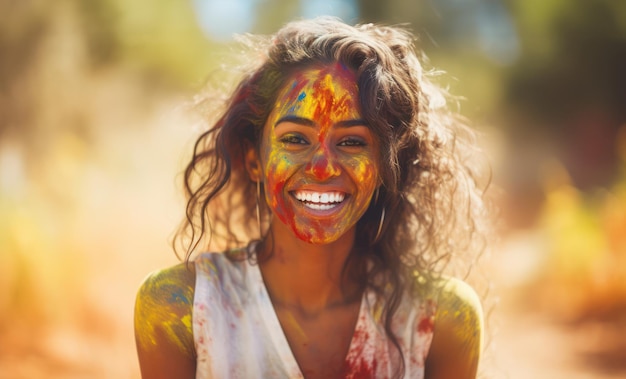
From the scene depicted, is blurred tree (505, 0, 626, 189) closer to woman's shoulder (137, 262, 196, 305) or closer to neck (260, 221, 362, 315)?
neck (260, 221, 362, 315)

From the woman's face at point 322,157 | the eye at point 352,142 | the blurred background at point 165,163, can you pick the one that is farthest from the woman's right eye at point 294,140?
the blurred background at point 165,163

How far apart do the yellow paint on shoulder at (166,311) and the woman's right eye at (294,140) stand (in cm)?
52

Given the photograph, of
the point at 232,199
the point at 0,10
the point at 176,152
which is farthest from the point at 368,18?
the point at 232,199

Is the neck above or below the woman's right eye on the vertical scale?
below

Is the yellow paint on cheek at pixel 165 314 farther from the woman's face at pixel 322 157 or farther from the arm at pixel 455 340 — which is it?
the arm at pixel 455 340

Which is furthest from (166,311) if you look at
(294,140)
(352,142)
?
(352,142)

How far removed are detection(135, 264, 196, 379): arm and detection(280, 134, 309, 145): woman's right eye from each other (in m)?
0.54

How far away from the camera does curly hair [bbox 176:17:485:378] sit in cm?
210

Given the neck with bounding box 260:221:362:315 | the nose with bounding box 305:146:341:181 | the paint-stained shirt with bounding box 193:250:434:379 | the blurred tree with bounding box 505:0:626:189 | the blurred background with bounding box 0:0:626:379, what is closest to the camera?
the nose with bounding box 305:146:341:181

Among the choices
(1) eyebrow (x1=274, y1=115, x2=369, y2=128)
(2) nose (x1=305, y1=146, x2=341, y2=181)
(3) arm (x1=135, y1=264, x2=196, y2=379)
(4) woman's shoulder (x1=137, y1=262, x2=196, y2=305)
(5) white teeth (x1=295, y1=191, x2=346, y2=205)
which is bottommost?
(3) arm (x1=135, y1=264, x2=196, y2=379)

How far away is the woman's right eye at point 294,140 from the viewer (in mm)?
2088

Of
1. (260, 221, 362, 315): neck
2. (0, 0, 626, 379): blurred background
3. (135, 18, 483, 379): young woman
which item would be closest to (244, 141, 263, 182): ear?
(135, 18, 483, 379): young woman

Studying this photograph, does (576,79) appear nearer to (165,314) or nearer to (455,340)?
(455,340)

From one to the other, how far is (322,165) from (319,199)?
Result: 0.35 feet
